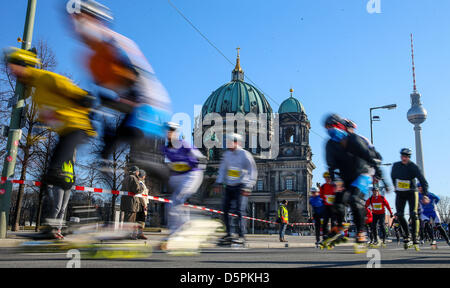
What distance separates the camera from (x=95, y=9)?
4.29m

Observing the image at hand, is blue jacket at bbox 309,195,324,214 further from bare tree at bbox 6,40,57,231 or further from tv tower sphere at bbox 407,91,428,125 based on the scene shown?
tv tower sphere at bbox 407,91,428,125

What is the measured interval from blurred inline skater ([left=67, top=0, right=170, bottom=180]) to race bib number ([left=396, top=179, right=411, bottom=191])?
4.77m

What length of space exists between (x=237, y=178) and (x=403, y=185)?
11.2ft

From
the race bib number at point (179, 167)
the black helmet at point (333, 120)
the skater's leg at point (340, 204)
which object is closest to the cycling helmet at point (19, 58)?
the race bib number at point (179, 167)

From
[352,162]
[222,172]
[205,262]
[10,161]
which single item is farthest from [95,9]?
[10,161]

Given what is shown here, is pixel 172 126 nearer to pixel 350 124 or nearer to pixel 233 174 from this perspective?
pixel 233 174

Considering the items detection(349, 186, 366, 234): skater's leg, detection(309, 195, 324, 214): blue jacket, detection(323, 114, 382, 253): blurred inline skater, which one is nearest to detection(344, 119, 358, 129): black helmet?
detection(323, 114, 382, 253): blurred inline skater

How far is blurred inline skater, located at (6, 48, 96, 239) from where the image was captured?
414cm

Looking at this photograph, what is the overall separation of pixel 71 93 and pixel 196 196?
2852 millimetres
